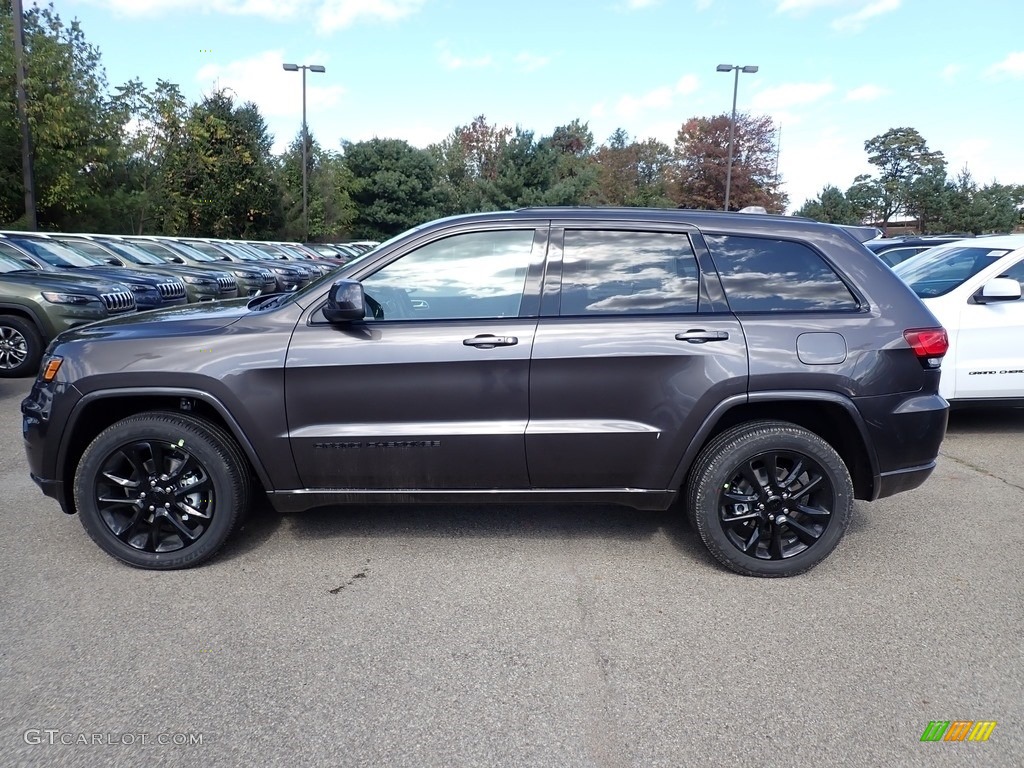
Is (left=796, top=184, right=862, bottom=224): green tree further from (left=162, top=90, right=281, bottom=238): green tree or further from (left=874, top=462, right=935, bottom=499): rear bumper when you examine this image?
(left=874, top=462, right=935, bottom=499): rear bumper

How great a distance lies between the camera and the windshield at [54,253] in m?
11.2

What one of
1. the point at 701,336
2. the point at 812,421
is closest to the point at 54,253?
the point at 701,336

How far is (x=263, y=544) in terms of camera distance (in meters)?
4.05

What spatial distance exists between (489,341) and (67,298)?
7.82 meters

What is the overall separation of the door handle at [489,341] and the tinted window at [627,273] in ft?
0.97

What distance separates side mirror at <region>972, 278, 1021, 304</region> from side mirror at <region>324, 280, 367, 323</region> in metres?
5.20

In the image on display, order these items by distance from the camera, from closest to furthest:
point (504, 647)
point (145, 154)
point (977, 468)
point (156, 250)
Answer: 1. point (504, 647)
2. point (977, 468)
3. point (156, 250)
4. point (145, 154)

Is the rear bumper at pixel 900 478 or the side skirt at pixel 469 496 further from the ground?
the rear bumper at pixel 900 478

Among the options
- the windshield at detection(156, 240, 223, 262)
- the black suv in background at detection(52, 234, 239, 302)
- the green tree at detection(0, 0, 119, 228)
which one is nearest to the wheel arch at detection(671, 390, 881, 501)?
the black suv in background at detection(52, 234, 239, 302)

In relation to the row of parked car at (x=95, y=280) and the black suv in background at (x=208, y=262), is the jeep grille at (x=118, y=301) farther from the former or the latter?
the black suv in background at (x=208, y=262)

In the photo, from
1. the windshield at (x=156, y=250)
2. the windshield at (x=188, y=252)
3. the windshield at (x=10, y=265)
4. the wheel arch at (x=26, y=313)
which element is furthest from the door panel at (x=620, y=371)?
the windshield at (x=188, y=252)

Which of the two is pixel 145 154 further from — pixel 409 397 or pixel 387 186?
pixel 409 397

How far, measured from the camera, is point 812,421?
3850 mm

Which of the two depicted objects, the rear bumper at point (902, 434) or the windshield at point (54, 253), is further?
the windshield at point (54, 253)
